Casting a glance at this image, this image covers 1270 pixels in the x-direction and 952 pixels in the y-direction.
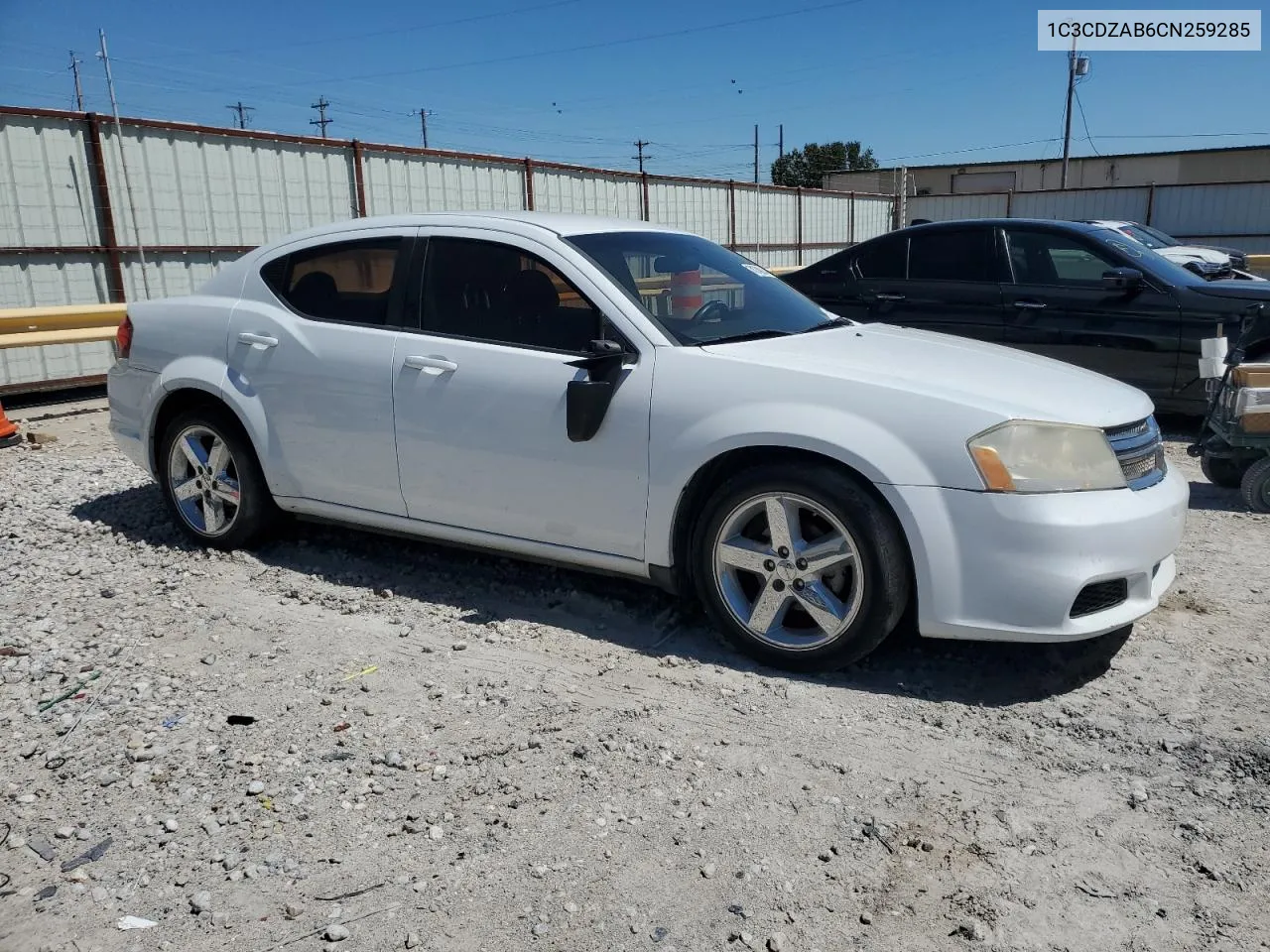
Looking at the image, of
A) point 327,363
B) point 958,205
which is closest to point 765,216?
point 958,205

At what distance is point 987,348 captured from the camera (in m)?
4.43

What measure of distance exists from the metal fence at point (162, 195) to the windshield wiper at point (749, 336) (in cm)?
640

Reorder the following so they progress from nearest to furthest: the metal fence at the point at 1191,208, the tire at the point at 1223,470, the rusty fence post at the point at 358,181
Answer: the tire at the point at 1223,470 → the rusty fence post at the point at 358,181 → the metal fence at the point at 1191,208

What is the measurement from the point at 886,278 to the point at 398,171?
24.7 feet

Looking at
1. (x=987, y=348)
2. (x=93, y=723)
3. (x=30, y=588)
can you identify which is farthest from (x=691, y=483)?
(x=30, y=588)

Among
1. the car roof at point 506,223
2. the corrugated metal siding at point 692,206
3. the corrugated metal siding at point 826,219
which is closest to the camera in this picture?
the car roof at point 506,223

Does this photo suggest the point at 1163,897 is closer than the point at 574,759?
Yes

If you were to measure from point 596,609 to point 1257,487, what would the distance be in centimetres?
389

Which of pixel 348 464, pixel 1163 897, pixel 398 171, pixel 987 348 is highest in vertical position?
pixel 398 171

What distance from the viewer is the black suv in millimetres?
7508

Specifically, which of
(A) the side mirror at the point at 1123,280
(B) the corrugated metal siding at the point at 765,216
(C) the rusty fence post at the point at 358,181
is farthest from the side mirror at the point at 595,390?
(B) the corrugated metal siding at the point at 765,216

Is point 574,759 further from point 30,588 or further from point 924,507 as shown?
point 30,588

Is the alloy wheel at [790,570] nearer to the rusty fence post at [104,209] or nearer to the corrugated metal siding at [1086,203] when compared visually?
the rusty fence post at [104,209]

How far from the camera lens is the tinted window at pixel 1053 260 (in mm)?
7961
